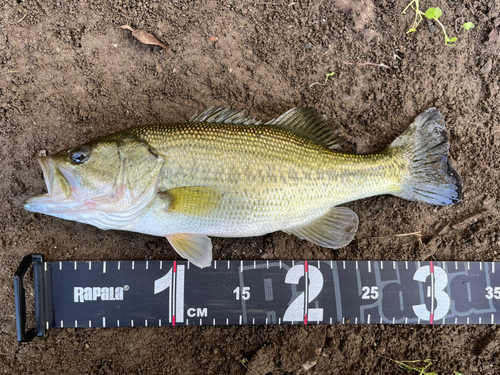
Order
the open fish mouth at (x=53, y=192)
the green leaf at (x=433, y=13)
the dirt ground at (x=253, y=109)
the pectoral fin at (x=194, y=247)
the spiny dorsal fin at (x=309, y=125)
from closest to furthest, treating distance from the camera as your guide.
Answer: the open fish mouth at (x=53, y=192), the pectoral fin at (x=194, y=247), the spiny dorsal fin at (x=309, y=125), the dirt ground at (x=253, y=109), the green leaf at (x=433, y=13)

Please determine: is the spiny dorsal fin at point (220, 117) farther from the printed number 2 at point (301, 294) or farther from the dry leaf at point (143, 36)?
the printed number 2 at point (301, 294)

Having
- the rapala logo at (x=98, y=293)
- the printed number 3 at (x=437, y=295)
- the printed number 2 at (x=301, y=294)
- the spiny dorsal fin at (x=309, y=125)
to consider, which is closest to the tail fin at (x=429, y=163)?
the spiny dorsal fin at (x=309, y=125)

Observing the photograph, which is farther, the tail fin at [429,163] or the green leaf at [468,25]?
the green leaf at [468,25]


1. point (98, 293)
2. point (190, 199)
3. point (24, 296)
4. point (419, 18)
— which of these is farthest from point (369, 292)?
point (24, 296)

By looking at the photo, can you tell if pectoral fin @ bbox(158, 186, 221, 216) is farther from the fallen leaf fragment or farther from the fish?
the fallen leaf fragment

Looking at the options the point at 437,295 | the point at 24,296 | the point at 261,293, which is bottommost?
the point at 437,295

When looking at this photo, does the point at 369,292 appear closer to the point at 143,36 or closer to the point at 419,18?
the point at 419,18

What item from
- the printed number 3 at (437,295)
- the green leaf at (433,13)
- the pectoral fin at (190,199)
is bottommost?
the printed number 3 at (437,295)

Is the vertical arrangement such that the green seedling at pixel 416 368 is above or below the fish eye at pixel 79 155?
below
